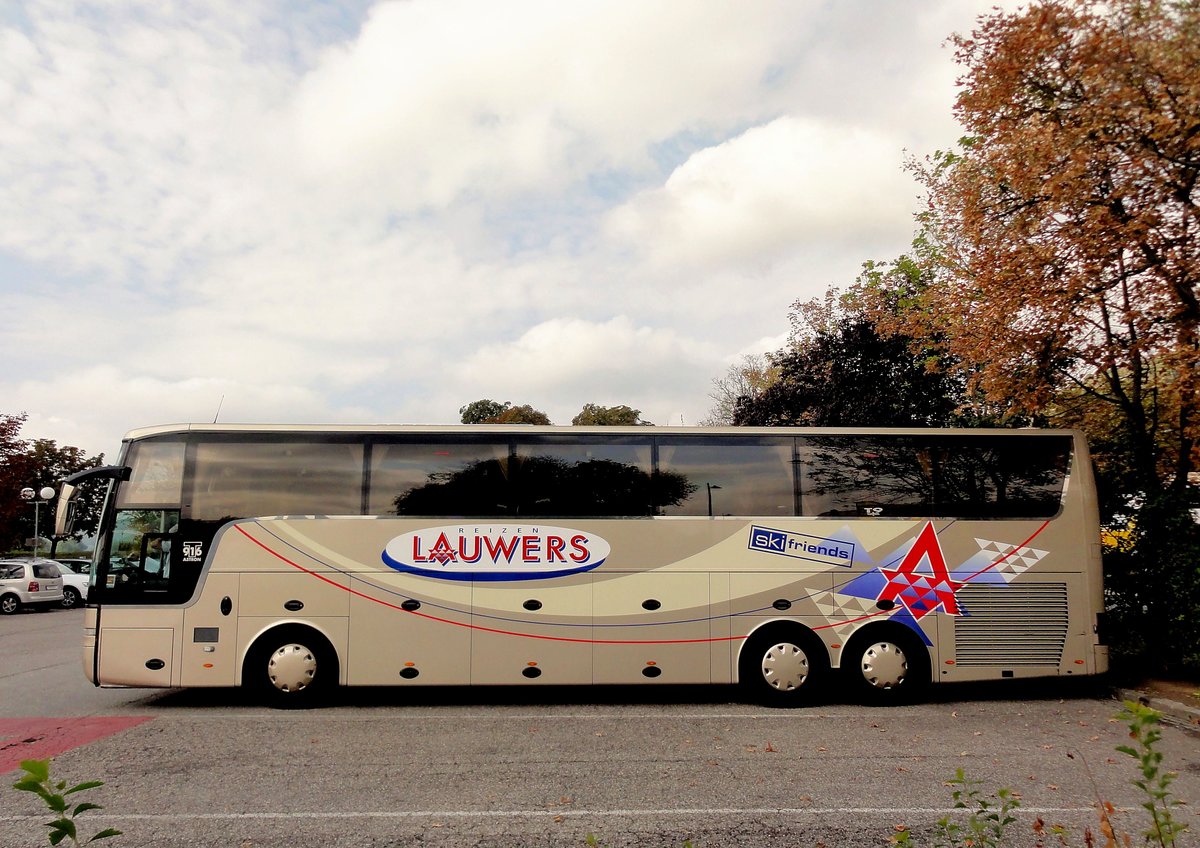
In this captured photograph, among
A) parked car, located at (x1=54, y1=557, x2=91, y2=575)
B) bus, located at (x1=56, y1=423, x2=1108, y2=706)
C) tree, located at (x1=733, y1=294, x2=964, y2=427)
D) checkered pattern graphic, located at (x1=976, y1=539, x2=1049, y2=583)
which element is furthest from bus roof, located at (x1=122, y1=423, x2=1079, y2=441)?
parked car, located at (x1=54, y1=557, x2=91, y2=575)

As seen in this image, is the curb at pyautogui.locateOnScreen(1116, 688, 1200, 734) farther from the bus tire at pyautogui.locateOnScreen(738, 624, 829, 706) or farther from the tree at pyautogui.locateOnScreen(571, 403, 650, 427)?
the tree at pyautogui.locateOnScreen(571, 403, 650, 427)

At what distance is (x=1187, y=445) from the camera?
10.5m

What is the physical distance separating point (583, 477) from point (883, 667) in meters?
4.12

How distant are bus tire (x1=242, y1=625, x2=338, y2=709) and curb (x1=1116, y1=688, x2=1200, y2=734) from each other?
852 centimetres

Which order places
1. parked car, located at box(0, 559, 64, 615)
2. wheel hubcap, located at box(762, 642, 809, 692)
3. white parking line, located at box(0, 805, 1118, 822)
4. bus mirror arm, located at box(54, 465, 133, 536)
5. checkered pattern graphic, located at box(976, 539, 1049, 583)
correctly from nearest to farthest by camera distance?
white parking line, located at box(0, 805, 1118, 822), bus mirror arm, located at box(54, 465, 133, 536), wheel hubcap, located at box(762, 642, 809, 692), checkered pattern graphic, located at box(976, 539, 1049, 583), parked car, located at box(0, 559, 64, 615)

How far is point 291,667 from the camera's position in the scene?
9.52 m

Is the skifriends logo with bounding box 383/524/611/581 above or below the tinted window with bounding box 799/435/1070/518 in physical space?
below

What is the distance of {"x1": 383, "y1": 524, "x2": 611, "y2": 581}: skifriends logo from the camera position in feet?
31.7

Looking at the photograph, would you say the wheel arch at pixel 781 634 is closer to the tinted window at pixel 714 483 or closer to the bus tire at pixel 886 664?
the bus tire at pixel 886 664

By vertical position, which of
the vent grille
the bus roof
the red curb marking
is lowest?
the red curb marking

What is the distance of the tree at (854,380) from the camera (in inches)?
807

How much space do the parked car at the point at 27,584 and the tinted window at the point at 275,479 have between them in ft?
67.0

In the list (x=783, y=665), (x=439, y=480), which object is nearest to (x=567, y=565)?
(x=439, y=480)

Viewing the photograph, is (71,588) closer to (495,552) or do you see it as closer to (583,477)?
(495,552)
